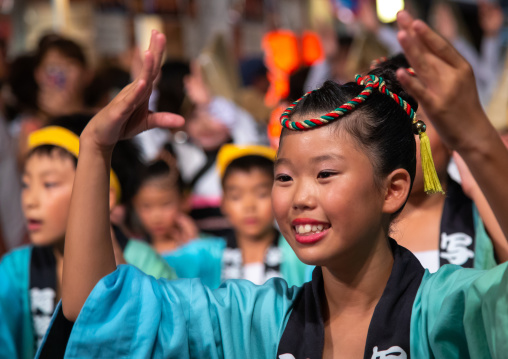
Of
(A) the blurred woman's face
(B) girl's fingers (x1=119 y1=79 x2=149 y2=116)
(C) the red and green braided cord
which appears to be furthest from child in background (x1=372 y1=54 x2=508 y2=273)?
(A) the blurred woman's face

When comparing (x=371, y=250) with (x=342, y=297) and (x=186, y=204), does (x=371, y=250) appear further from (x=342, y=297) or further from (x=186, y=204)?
(x=186, y=204)

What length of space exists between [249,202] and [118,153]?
845 millimetres

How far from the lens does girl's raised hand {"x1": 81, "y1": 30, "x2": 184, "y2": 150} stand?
1.50 metres

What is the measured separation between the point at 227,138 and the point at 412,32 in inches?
144

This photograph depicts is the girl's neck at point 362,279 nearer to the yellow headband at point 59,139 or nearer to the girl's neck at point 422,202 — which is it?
the girl's neck at point 422,202

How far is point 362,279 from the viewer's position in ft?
5.27

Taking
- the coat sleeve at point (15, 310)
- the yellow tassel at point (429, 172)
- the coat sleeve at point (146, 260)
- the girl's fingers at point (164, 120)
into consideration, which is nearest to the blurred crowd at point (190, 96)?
the coat sleeve at point (146, 260)

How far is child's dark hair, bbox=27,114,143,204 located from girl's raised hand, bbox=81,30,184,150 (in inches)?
36.1

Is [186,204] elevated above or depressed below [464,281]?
above

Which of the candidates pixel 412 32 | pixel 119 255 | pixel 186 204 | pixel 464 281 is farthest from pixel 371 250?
pixel 186 204

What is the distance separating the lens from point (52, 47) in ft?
13.5

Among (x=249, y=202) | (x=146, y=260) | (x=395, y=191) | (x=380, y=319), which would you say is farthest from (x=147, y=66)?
(x=249, y=202)

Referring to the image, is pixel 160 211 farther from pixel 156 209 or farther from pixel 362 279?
pixel 362 279

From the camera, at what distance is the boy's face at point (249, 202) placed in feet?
11.0
